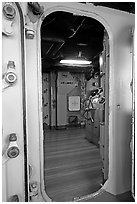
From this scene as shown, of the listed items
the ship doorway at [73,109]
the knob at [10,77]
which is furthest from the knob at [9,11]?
the ship doorway at [73,109]

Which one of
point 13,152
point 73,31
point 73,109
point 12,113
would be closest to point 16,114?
point 12,113

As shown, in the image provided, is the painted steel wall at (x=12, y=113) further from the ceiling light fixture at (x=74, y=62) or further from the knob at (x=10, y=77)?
the ceiling light fixture at (x=74, y=62)

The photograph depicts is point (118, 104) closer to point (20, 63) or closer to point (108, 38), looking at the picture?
point (108, 38)

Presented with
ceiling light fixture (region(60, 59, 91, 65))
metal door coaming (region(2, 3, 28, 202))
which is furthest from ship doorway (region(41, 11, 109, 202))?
metal door coaming (region(2, 3, 28, 202))

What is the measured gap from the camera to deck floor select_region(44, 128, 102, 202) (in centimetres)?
204

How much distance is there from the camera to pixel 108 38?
183cm

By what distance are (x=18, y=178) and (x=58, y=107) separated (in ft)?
17.8

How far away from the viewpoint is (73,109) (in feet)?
22.1

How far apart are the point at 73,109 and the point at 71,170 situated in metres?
4.17

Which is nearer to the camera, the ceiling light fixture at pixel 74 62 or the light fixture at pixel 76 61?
the light fixture at pixel 76 61

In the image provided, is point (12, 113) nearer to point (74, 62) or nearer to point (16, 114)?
point (16, 114)

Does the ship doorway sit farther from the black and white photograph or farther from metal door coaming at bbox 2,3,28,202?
metal door coaming at bbox 2,3,28,202

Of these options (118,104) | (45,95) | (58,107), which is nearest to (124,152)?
(118,104)

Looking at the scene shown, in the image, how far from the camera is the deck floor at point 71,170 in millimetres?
2043
